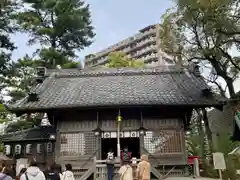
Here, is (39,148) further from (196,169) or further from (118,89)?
(196,169)

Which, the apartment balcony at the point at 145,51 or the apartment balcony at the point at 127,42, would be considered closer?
the apartment balcony at the point at 145,51

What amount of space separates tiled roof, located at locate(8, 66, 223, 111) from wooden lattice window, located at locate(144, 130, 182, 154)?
1780 mm

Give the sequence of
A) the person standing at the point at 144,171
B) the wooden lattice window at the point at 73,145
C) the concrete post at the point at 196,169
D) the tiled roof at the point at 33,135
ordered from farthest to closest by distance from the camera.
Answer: the tiled roof at the point at 33,135 → the wooden lattice window at the point at 73,145 → the concrete post at the point at 196,169 → the person standing at the point at 144,171

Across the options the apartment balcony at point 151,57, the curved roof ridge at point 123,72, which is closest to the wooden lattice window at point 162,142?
the curved roof ridge at point 123,72

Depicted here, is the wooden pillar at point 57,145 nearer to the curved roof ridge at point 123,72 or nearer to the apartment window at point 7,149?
the apartment window at point 7,149

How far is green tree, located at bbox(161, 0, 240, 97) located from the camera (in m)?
15.2

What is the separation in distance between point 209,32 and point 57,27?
669 inches

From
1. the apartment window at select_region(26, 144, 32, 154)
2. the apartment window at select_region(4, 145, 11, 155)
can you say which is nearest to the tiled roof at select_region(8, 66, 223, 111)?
the apartment window at select_region(26, 144, 32, 154)

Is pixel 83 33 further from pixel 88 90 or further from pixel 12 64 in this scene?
pixel 88 90

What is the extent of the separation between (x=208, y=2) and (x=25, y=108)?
10.6 metres

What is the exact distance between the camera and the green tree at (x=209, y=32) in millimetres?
15242

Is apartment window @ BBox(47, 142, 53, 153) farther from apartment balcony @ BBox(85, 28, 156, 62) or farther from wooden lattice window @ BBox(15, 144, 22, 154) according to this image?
apartment balcony @ BBox(85, 28, 156, 62)

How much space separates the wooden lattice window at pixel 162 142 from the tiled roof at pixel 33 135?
5.37 m

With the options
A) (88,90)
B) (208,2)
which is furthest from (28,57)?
(208,2)
